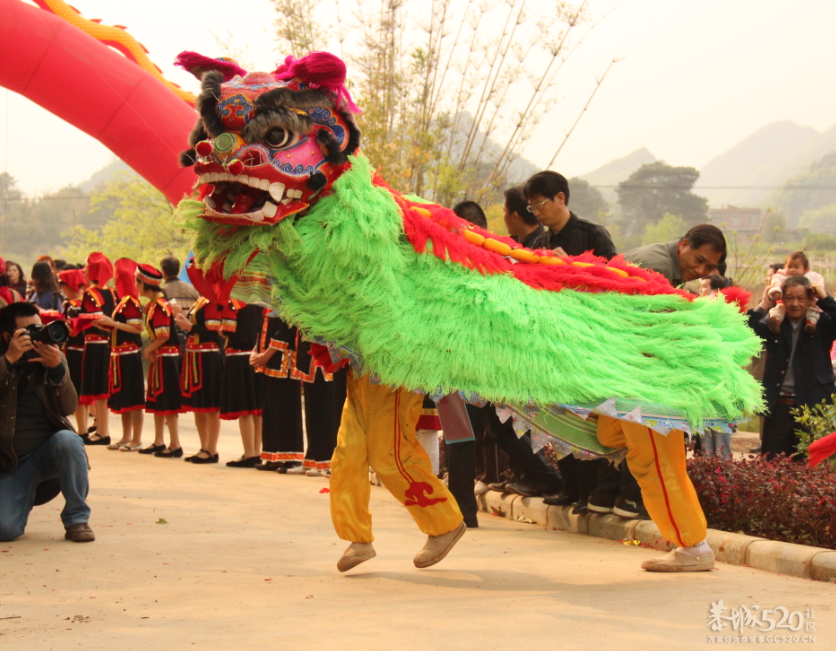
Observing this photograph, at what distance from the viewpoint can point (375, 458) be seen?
431 centimetres

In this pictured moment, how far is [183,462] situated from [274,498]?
2452 mm

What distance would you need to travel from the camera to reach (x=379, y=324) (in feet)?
12.7

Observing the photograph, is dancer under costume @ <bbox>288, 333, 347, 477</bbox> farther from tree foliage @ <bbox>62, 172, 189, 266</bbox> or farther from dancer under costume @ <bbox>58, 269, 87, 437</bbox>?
tree foliage @ <bbox>62, 172, 189, 266</bbox>

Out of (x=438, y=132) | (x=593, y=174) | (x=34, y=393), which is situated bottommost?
(x=34, y=393)

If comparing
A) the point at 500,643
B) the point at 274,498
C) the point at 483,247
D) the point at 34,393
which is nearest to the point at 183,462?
the point at 274,498

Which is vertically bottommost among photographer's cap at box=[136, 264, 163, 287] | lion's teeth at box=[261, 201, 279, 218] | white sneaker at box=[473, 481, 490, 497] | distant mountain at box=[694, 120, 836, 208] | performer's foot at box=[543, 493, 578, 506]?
white sneaker at box=[473, 481, 490, 497]

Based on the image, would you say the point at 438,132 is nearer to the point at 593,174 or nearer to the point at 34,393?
the point at 34,393

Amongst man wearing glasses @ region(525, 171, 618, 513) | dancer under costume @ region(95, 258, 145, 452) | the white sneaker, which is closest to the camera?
man wearing glasses @ region(525, 171, 618, 513)

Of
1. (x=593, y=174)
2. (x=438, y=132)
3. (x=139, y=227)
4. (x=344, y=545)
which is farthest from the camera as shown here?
(x=593, y=174)

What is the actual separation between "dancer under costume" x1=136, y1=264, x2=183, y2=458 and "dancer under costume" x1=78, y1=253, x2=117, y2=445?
92 centimetres

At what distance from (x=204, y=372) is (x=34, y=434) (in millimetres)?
3618

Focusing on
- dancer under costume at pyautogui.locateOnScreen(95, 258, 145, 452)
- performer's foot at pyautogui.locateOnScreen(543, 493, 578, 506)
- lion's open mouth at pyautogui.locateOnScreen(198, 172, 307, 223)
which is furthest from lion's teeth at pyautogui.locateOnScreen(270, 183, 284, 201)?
dancer under costume at pyautogui.locateOnScreen(95, 258, 145, 452)

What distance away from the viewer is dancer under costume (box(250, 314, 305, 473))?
8047 millimetres

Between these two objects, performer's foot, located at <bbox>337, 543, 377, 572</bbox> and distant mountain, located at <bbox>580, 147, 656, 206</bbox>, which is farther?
distant mountain, located at <bbox>580, 147, 656, 206</bbox>
